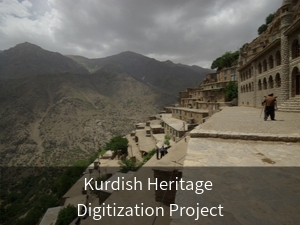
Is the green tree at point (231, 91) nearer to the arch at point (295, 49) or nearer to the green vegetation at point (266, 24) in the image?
the arch at point (295, 49)

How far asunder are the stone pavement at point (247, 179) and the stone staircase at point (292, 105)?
9621 millimetres

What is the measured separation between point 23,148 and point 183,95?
4783 centimetres

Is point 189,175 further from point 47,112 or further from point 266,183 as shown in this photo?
point 47,112

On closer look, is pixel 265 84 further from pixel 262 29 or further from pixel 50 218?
pixel 262 29

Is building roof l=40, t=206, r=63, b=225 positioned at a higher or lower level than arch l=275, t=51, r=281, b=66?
lower

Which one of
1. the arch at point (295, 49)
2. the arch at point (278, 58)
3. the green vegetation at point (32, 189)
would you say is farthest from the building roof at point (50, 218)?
the arch at point (278, 58)

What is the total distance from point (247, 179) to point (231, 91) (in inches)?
1233

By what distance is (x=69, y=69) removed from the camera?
151750 mm

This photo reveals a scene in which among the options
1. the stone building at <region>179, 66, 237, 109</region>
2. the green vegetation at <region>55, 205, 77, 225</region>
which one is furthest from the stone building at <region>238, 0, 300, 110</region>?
the green vegetation at <region>55, 205, 77, 225</region>

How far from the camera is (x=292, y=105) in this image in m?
13.1

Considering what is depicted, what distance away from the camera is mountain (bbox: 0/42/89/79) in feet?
390

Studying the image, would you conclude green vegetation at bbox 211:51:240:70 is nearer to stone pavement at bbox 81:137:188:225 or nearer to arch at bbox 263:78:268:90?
arch at bbox 263:78:268:90

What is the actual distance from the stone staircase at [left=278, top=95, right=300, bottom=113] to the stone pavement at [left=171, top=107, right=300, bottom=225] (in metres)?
9.62

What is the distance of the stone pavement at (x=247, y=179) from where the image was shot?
2.14m
